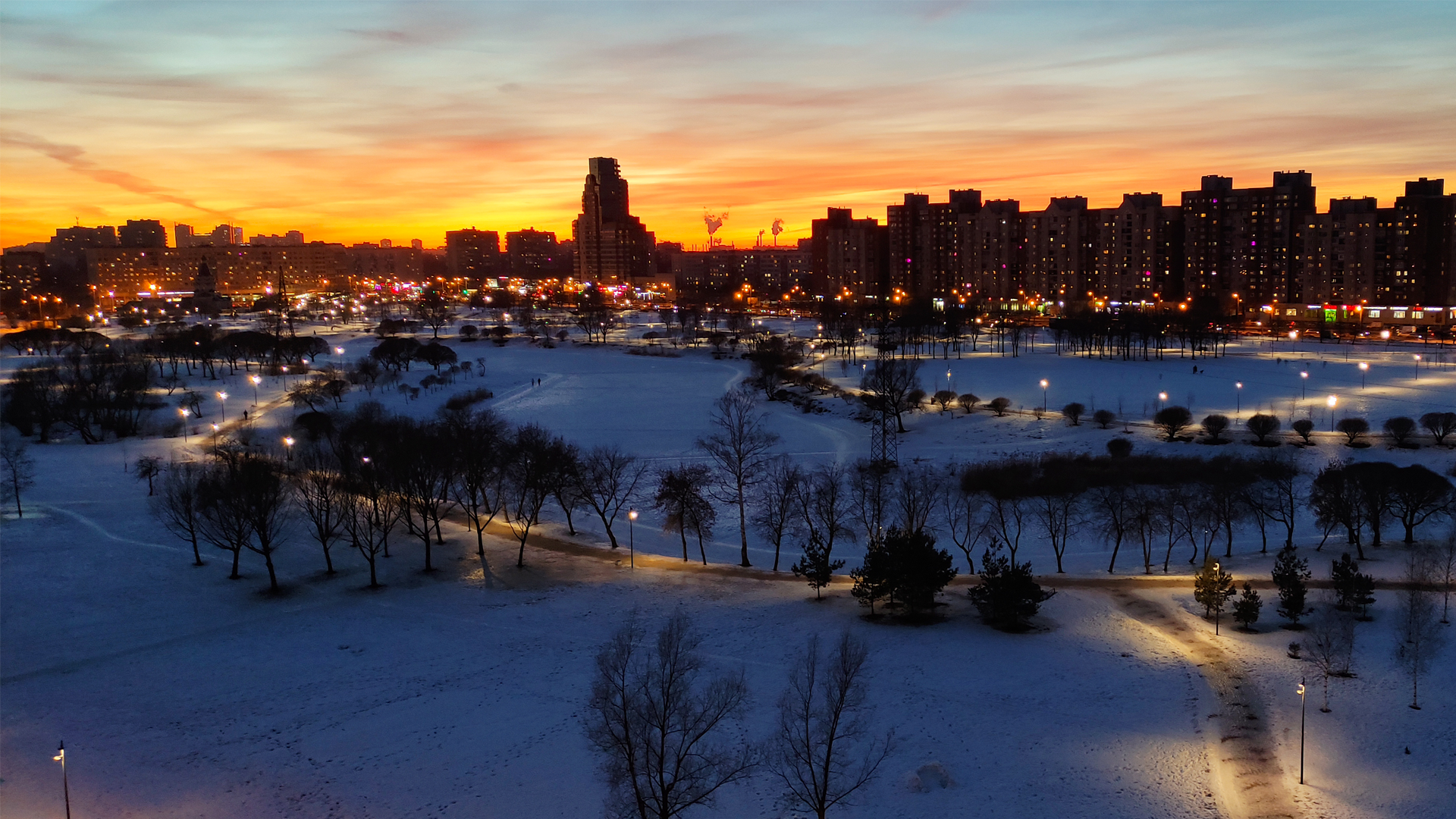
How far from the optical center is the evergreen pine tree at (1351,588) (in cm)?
2117

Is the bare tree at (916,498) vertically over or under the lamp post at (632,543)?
over

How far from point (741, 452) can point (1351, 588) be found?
20112 mm

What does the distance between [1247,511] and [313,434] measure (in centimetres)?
3635

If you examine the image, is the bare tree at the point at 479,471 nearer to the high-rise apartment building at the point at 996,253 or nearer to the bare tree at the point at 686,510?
the bare tree at the point at 686,510

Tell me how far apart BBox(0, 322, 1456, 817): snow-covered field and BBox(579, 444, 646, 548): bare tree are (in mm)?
1550

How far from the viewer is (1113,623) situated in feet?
72.0

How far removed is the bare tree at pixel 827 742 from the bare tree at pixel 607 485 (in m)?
13.5

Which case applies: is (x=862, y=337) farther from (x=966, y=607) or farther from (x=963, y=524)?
(x=966, y=607)

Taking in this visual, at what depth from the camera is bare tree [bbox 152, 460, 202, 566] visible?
27.2 m

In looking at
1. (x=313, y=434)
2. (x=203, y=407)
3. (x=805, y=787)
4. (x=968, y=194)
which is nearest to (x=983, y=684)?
(x=805, y=787)

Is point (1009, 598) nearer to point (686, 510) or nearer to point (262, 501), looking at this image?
point (686, 510)

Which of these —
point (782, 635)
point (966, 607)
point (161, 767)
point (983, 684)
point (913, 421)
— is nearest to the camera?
point (161, 767)

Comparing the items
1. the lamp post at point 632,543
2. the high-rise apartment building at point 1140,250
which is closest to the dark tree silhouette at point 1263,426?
the lamp post at point 632,543

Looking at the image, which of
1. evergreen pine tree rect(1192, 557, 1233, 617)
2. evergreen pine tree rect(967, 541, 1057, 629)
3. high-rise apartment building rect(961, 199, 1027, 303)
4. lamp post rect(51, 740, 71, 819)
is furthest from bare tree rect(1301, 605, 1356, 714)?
high-rise apartment building rect(961, 199, 1027, 303)
